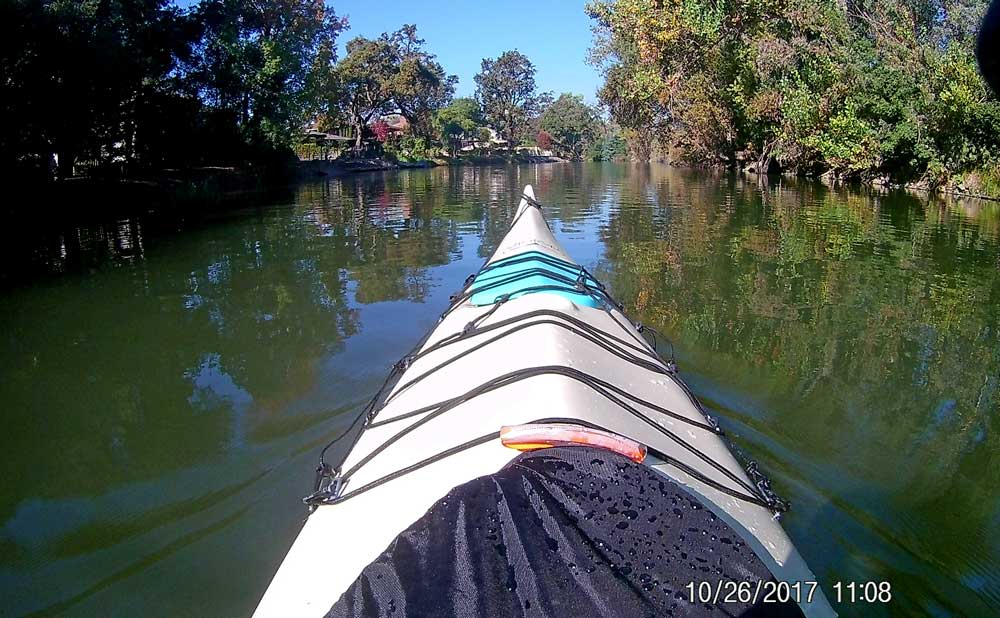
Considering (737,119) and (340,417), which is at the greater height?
(737,119)

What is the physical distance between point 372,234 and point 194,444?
803 centimetres

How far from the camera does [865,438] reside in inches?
150

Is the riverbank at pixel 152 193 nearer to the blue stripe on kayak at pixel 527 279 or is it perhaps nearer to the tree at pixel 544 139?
the blue stripe on kayak at pixel 527 279

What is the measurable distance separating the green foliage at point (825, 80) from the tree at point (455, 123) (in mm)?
24394

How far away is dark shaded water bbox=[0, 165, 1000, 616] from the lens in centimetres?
283

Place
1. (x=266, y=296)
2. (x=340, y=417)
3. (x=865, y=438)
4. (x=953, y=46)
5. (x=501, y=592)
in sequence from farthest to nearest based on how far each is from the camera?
(x=953, y=46) < (x=266, y=296) < (x=340, y=417) < (x=865, y=438) < (x=501, y=592)

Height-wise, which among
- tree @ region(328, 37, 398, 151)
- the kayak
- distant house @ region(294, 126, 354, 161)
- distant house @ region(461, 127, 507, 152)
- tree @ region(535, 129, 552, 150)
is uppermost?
tree @ region(328, 37, 398, 151)

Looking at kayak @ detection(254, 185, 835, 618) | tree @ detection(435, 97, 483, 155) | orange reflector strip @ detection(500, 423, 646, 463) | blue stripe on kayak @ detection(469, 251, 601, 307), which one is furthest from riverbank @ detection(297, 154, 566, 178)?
orange reflector strip @ detection(500, 423, 646, 463)

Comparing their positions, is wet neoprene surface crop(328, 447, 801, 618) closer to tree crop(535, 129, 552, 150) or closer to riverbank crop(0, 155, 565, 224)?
riverbank crop(0, 155, 565, 224)

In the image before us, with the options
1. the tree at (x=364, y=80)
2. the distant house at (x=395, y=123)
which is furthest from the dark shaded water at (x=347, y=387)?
the distant house at (x=395, y=123)

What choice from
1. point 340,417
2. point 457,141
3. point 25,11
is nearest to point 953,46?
point 340,417

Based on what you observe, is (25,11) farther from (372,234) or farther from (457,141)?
(457,141)

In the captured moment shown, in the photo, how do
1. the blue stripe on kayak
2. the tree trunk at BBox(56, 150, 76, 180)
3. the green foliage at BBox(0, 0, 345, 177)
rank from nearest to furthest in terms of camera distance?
the blue stripe on kayak
the green foliage at BBox(0, 0, 345, 177)
the tree trunk at BBox(56, 150, 76, 180)

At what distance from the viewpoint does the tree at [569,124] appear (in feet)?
237
